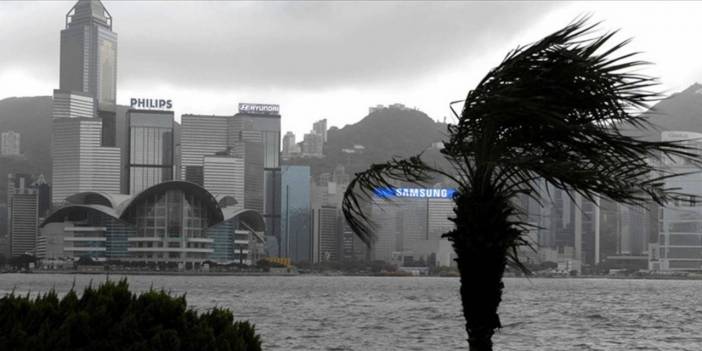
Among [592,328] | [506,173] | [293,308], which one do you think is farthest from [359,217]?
[293,308]

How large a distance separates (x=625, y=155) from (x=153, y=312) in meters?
5.66

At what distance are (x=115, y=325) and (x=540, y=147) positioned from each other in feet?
17.5

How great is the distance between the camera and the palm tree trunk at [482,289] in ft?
40.3

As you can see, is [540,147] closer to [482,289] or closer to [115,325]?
[482,289]

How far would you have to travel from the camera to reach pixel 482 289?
12.3 metres

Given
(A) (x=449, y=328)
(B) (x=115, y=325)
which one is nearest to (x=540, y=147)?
(B) (x=115, y=325)

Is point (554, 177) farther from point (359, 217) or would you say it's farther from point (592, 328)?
point (592, 328)

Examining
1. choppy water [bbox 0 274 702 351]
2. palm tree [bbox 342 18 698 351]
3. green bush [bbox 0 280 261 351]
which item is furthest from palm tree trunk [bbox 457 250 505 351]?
choppy water [bbox 0 274 702 351]

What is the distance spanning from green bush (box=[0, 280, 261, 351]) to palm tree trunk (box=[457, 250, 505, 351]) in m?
2.47

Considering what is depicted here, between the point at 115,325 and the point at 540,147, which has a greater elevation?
the point at 540,147

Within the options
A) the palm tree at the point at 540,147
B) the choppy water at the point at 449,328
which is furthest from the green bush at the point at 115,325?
the choppy water at the point at 449,328

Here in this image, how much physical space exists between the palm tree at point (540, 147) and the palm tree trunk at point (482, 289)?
0.01 metres

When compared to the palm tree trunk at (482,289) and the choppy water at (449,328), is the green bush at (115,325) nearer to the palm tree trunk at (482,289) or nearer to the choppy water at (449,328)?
the palm tree trunk at (482,289)

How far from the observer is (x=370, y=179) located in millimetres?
13516
